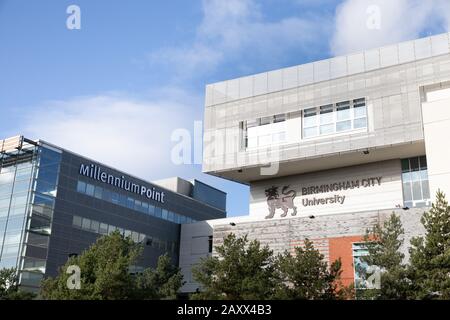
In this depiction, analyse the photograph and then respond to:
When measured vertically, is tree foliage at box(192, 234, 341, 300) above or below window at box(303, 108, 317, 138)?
below

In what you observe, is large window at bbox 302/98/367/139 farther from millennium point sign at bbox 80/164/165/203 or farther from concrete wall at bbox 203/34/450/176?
millennium point sign at bbox 80/164/165/203

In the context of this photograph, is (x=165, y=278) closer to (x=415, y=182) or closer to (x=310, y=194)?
(x=310, y=194)

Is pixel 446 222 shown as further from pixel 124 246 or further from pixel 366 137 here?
pixel 124 246

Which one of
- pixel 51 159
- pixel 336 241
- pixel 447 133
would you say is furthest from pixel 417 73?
pixel 51 159

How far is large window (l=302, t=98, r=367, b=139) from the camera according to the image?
41750 mm

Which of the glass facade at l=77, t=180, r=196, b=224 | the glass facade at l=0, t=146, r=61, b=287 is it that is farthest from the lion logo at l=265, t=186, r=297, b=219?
the glass facade at l=0, t=146, r=61, b=287

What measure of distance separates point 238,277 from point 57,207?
2974cm

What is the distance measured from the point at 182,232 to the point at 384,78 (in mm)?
36181

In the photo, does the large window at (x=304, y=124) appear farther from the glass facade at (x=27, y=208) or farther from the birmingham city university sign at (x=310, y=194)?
the glass facade at (x=27, y=208)

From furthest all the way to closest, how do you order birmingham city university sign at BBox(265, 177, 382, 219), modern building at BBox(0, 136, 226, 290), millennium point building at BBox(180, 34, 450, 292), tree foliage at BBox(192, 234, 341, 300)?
modern building at BBox(0, 136, 226, 290)
birmingham city university sign at BBox(265, 177, 382, 219)
millennium point building at BBox(180, 34, 450, 292)
tree foliage at BBox(192, 234, 341, 300)

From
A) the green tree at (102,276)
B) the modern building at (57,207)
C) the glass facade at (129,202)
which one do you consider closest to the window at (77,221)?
the modern building at (57,207)

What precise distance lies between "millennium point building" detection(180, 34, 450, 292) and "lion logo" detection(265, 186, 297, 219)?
0.09m

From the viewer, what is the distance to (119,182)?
61.8 m
